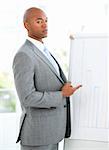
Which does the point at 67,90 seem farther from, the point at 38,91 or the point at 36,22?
the point at 36,22

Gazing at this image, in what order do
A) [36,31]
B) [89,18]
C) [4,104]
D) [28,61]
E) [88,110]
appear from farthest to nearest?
[4,104] → [89,18] → [88,110] → [36,31] → [28,61]

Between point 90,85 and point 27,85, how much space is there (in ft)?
1.44

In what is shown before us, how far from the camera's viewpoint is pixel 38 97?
1.61 metres

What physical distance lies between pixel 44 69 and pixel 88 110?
41 cm

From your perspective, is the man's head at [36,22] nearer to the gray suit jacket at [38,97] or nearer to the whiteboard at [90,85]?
the gray suit jacket at [38,97]

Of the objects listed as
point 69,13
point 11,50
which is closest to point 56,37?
point 69,13

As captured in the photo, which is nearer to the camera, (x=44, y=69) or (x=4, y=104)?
Result: (x=44, y=69)

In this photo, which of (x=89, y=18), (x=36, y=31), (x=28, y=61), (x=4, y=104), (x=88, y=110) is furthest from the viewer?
(x=4, y=104)

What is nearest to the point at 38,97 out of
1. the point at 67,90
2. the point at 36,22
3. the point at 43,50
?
the point at 67,90

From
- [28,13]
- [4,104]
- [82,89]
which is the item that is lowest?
[4,104]

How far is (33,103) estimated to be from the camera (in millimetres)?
1612

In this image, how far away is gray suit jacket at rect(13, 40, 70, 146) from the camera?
1.60 meters

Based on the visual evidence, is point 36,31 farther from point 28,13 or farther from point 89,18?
point 89,18

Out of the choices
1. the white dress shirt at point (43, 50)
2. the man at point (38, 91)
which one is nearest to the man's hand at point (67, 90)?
the man at point (38, 91)
